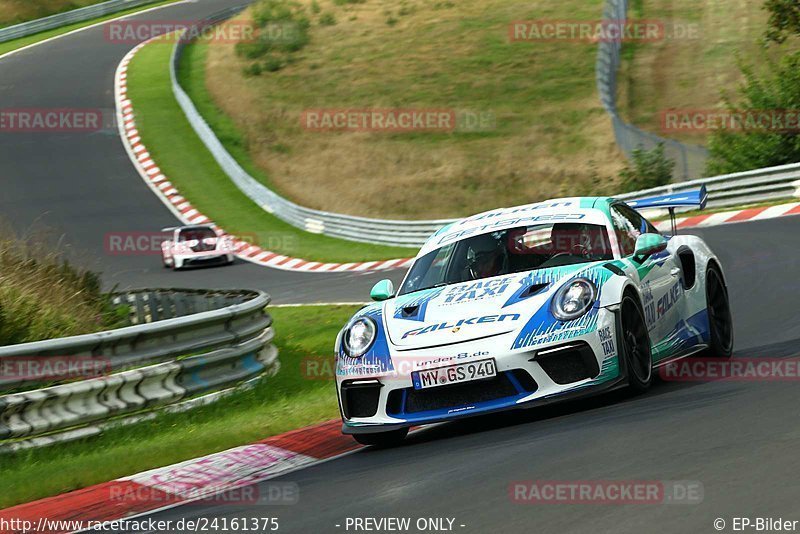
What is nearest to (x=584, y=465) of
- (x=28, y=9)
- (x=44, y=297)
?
(x=44, y=297)

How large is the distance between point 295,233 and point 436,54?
19698 millimetres

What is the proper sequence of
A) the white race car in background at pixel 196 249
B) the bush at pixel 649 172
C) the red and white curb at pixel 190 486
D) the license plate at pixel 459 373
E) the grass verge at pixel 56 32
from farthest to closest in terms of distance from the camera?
the grass verge at pixel 56 32, the bush at pixel 649 172, the white race car in background at pixel 196 249, the license plate at pixel 459 373, the red and white curb at pixel 190 486

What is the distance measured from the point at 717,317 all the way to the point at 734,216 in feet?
38.9

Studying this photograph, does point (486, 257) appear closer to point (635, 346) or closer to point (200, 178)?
point (635, 346)

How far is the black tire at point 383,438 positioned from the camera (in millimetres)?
7852

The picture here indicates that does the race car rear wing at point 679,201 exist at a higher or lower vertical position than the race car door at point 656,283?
higher

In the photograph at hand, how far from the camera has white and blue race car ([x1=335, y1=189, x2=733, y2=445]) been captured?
24.2 feet

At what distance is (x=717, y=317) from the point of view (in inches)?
379

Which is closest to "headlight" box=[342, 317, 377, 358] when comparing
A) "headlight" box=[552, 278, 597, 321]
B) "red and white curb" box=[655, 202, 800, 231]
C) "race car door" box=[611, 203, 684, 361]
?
"headlight" box=[552, 278, 597, 321]

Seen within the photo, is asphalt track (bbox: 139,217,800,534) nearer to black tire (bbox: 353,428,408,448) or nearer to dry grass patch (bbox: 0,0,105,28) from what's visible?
black tire (bbox: 353,428,408,448)

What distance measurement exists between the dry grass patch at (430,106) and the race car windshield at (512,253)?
19638 millimetres

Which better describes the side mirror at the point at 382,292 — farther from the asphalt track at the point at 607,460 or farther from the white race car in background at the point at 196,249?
the white race car in background at the point at 196,249

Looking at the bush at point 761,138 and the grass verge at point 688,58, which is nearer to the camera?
the bush at point 761,138

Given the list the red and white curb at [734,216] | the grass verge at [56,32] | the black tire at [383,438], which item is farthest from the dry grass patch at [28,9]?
the black tire at [383,438]
